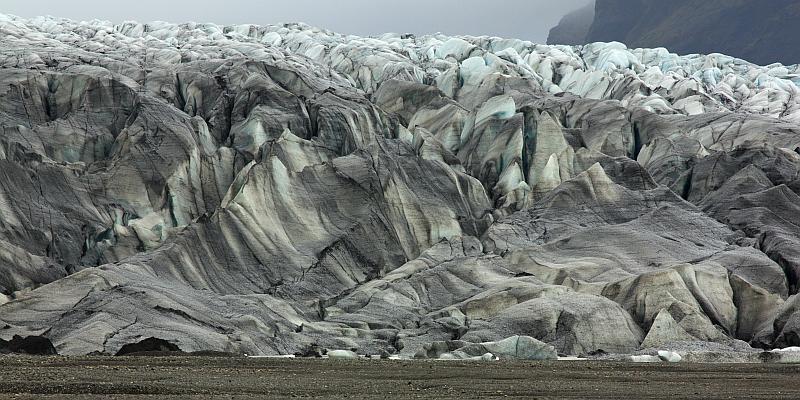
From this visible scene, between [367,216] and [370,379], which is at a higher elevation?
[370,379]

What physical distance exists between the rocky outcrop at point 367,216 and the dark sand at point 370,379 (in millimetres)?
5960

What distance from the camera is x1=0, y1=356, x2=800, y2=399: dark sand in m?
22.9

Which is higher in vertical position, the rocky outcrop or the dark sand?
the dark sand

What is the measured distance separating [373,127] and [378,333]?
2823 cm

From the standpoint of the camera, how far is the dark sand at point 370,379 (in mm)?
22922

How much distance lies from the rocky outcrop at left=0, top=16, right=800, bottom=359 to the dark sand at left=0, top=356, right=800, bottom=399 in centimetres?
596

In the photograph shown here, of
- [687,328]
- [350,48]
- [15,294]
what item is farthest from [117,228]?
[350,48]

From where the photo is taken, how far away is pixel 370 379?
26.6m

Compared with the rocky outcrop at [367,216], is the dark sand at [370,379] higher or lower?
higher

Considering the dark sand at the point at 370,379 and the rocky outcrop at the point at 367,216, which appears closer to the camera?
the dark sand at the point at 370,379

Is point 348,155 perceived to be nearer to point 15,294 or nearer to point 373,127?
point 373,127

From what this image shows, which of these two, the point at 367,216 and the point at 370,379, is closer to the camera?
the point at 370,379

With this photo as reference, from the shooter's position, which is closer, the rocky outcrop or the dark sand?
the dark sand

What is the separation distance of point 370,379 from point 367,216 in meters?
26.8
